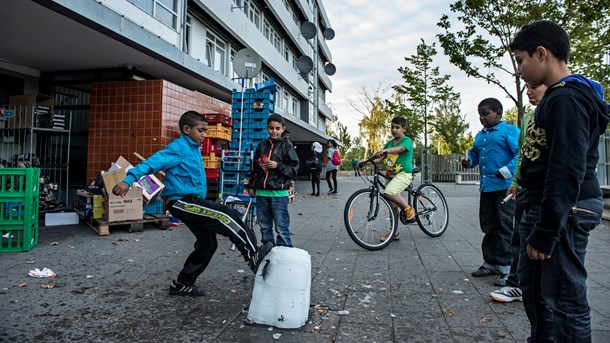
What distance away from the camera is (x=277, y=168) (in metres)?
4.32

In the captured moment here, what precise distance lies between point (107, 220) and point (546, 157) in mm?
6270

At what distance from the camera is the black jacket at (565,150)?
1732mm

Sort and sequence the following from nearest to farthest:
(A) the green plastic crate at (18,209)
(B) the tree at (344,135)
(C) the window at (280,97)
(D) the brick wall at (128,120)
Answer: (A) the green plastic crate at (18,209) → (D) the brick wall at (128,120) → (C) the window at (280,97) → (B) the tree at (344,135)

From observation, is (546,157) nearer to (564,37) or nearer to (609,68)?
(564,37)

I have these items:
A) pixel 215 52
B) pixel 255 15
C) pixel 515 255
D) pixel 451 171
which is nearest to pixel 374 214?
pixel 515 255

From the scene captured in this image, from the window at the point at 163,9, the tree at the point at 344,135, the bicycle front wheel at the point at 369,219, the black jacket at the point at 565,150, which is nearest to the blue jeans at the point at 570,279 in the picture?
the black jacket at the point at 565,150

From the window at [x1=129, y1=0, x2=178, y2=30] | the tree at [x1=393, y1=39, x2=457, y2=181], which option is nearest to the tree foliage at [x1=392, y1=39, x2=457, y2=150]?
the tree at [x1=393, y1=39, x2=457, y2=181]

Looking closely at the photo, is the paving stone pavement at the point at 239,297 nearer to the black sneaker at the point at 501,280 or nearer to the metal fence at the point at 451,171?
the black sneaker at the point at 501,280

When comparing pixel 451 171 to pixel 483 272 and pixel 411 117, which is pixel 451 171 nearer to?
pixel 411 117

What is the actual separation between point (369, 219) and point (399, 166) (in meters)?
0.96

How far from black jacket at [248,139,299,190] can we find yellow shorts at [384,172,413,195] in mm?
1831

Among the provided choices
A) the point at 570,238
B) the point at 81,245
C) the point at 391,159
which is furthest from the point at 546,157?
the point at 81,245

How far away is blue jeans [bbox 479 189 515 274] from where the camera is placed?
4059mm

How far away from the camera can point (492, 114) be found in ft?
14.0
